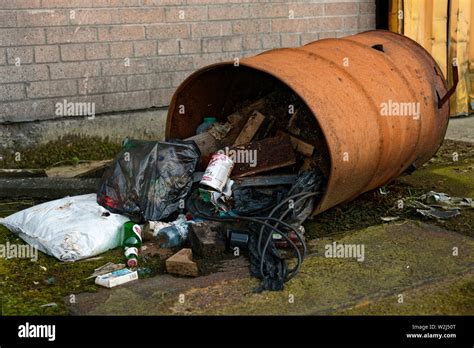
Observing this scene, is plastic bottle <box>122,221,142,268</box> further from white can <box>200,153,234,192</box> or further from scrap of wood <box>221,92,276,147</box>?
scrap of wood <box>221,92,276,147</box>

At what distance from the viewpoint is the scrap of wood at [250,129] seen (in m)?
5.14

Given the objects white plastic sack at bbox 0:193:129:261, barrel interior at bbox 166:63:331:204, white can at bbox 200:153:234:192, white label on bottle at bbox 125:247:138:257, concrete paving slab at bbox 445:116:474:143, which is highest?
barrel interior at bbox 166:63:331:204

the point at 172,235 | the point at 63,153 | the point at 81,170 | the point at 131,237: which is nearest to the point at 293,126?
the point at 172,235

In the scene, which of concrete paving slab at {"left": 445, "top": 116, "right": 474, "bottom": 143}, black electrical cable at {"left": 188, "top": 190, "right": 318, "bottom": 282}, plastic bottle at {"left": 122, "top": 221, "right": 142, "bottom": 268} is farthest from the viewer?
concrete paving slab at {"left": 445, "top": 116, "right": 474, "bottom": 143}

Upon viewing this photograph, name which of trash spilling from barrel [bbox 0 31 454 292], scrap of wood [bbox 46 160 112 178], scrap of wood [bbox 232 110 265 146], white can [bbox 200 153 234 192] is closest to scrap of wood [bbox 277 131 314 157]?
trash spilling from barrel [bbox 0 31 454 292]

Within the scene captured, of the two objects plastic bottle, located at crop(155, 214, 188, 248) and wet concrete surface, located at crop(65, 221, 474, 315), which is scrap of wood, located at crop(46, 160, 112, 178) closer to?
plastic bottle, located at crop(155, 214, 188, 248)

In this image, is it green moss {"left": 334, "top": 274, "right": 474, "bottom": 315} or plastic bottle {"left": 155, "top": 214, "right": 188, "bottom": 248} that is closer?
green moss {"left": 334, "top": 274, "right": 474, "bottom": 315}

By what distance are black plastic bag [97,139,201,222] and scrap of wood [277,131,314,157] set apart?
72cm

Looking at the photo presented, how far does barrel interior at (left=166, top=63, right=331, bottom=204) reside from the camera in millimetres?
5188

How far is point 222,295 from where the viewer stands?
3.82m

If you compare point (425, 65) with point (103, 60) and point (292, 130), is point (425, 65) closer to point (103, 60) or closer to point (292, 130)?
point (292, 130)

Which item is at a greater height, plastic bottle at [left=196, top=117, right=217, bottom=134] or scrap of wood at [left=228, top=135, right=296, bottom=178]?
plastic bottle at [left=196, top=117, right=217, bottom=134]

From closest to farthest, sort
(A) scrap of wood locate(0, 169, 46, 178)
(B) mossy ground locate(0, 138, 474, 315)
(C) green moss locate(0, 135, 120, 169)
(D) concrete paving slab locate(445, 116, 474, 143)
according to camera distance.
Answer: (B) mossy ground locate(0, 138, 474, 315) < (A) scrap of wood locate(0, 169, 46, 178) < (C) green moss locate(0, 135, 120, 169) < (D) concrete paving slab locate(445, 116, 474, 143)

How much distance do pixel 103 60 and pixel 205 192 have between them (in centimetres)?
249
